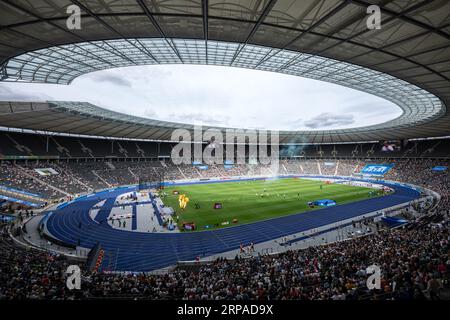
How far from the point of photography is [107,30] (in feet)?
47.8

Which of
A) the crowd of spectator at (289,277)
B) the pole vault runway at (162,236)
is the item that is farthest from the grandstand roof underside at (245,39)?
the pole vault runway at (162,236)

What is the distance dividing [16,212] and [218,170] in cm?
5330

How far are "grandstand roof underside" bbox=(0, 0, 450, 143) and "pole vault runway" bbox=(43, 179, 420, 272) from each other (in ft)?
53.1

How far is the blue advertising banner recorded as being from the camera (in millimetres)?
66000

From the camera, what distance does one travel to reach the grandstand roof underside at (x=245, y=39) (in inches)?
427

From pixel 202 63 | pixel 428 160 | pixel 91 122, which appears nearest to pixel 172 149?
pixel 91 122

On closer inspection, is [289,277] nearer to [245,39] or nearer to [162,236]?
[245,39]

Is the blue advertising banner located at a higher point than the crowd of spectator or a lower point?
higher

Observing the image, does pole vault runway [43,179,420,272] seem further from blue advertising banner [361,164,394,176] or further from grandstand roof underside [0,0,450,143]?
blue advertising banner [361,164,394,176]

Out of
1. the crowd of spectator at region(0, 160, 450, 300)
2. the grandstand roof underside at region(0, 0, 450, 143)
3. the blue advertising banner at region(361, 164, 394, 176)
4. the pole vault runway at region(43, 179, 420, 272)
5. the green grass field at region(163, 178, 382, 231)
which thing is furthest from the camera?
the blue advertising banner at region(361, 164, 394, 176)

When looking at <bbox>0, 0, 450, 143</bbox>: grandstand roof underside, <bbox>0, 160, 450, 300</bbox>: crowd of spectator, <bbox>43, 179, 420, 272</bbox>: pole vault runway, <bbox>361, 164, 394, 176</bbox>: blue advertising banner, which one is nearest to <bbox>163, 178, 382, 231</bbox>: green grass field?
<bbox>43, 179, 420, 272</bbox>: pole vault runway

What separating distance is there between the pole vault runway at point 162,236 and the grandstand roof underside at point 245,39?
16193mm

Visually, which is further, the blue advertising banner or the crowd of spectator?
the blue advertising banner

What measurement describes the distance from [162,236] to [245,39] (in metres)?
19.6
